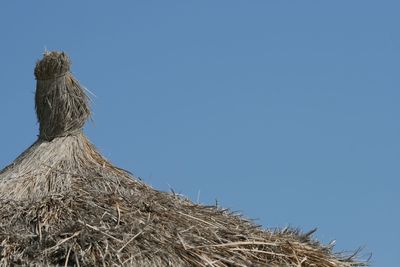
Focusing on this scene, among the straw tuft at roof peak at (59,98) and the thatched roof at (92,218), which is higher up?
the straw tuft at roof peak at (59,98)

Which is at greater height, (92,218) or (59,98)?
(59,98)

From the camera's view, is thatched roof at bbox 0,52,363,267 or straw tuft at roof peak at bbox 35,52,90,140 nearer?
thatched roof at bbox 0,52,363,267

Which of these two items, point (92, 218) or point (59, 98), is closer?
point (92, 218)

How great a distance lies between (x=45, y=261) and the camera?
28.1 feet

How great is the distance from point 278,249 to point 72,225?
1.94m

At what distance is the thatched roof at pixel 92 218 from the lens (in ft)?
28.5

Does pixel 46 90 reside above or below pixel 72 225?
above

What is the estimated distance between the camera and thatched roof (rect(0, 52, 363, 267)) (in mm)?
8680

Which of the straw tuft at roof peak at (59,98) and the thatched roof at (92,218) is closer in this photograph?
the thatched roof at (92,218)

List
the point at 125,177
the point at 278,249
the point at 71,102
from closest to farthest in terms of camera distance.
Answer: the point at 278,249 < the point at 125,177 < the point at 71,102

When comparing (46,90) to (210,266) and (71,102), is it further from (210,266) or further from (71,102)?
(210,266)

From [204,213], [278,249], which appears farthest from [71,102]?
[278,249]

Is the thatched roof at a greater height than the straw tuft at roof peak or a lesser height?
lesser

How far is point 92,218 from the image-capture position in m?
9.00
